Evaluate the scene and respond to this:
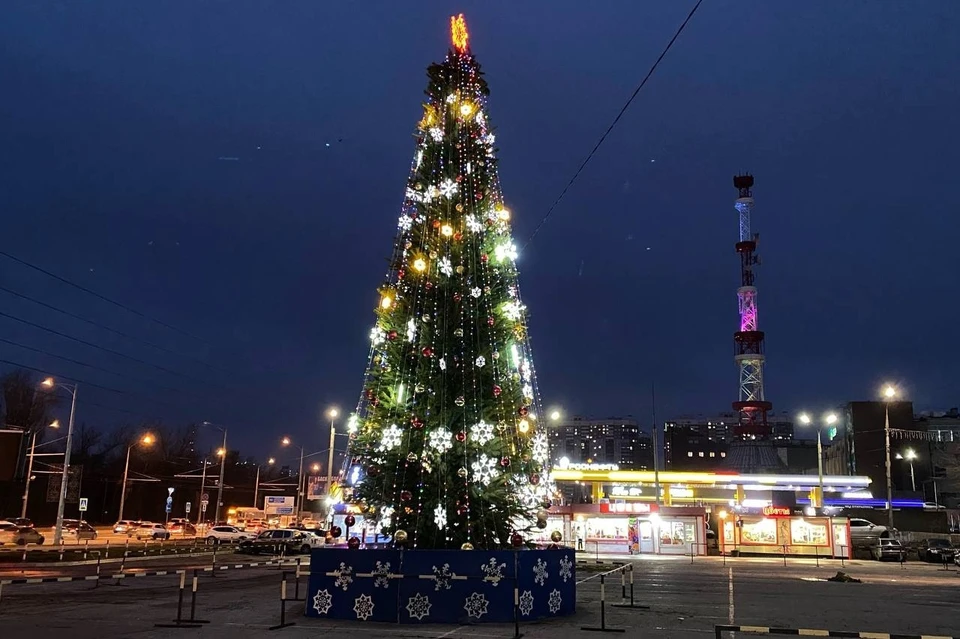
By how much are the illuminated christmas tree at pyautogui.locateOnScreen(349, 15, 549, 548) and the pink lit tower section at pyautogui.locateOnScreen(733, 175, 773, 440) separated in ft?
314

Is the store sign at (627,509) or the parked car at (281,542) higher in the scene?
the store sign at (627,509)

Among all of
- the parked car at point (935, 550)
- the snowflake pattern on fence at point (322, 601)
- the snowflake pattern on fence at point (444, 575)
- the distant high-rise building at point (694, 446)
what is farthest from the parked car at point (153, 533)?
the distant high-rise building at point (694, 446)

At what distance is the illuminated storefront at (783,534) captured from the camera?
41875 millimetres

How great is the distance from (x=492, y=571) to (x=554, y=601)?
1809 mm

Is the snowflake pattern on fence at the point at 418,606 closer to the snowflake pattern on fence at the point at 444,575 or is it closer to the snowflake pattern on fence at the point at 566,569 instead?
the snowflake pattern on fence at the point at 444,575

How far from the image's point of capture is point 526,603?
13273 mm

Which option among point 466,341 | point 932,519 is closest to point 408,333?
point 466,341

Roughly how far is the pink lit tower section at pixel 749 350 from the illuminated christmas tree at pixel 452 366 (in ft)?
314

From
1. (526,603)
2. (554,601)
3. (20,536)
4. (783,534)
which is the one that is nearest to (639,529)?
(783,534)

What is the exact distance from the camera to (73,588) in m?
19.9

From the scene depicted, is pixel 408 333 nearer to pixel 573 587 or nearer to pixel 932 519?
pixel 573 587

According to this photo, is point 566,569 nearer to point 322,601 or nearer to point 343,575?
point 343,575

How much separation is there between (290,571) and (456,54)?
1951cm

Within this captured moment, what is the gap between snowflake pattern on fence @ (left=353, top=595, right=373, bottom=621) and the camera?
42.5ft
